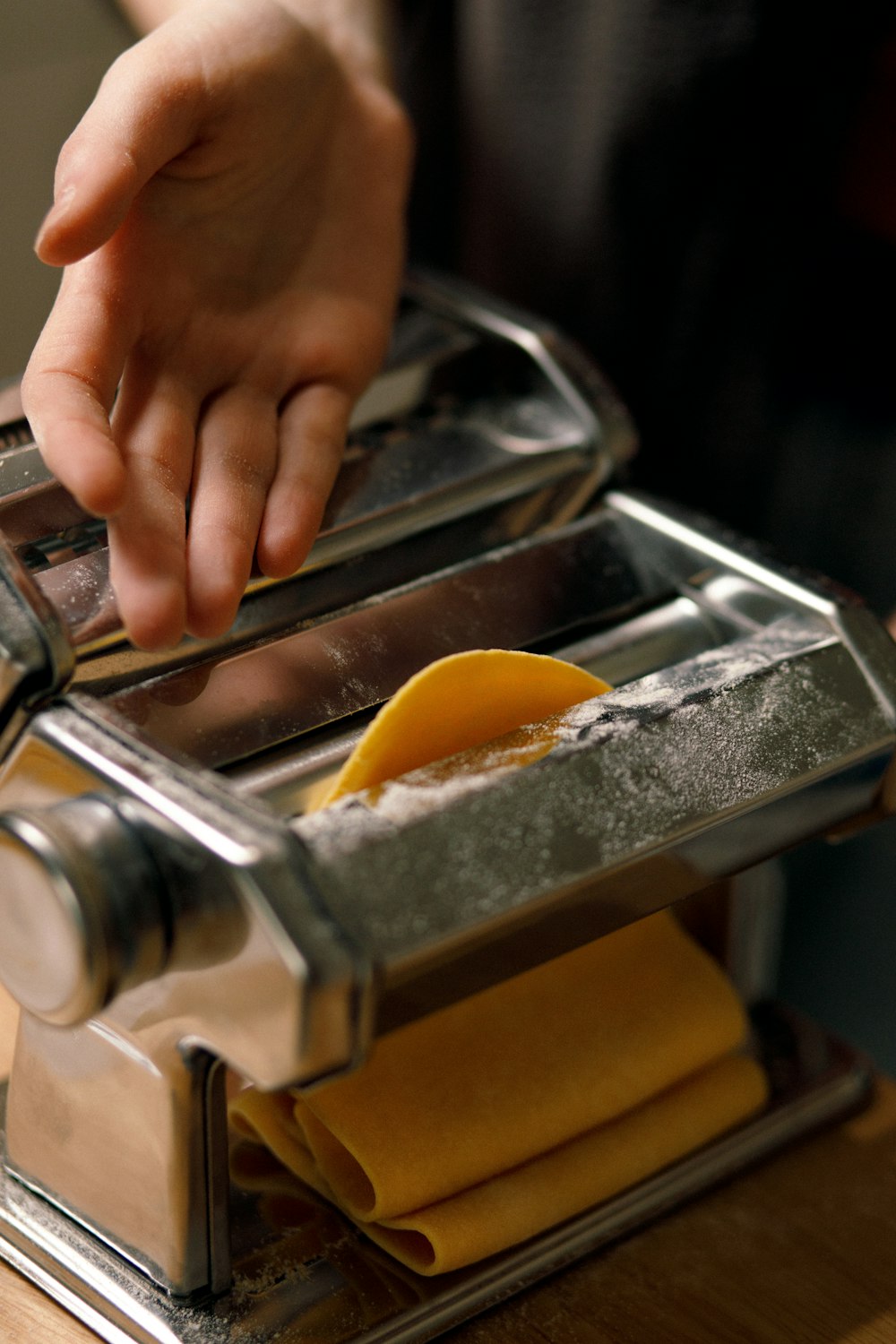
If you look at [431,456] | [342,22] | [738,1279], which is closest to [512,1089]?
[738,1279]

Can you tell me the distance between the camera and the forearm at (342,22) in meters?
0.71

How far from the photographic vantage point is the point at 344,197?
0.67 meters

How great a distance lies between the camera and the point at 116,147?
49cm

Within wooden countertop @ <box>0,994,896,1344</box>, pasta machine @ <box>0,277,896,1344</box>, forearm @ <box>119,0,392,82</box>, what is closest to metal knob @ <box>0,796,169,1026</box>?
pasta machine @ <box>0,277,896,1344</box>

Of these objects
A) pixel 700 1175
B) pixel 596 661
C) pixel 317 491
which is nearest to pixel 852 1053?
pixel 700 1175

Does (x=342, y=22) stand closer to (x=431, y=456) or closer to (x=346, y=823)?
(x=431, y=456)

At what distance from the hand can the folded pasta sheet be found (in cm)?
10

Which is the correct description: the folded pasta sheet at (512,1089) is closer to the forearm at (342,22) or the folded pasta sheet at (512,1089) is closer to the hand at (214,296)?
the hand at (214,296)

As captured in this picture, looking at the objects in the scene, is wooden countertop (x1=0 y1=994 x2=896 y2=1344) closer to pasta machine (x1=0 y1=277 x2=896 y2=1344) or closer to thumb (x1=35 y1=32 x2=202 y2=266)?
pasta machine (x1=0 y1=277 x2=896 y2=1344)

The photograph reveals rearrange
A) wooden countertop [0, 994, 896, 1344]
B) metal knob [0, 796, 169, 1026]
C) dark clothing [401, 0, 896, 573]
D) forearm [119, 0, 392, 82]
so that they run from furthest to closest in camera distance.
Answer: dark clothing [401, 0, 896, 573]
forearm [119, 0, 392, 82]
wooden countertop [0, 994, 896, 1344]
metal knob [0, 796, 169, 1026]

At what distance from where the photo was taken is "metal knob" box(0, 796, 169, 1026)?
0.38 metres

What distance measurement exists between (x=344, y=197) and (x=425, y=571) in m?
0.22

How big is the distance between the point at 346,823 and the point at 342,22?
50cm

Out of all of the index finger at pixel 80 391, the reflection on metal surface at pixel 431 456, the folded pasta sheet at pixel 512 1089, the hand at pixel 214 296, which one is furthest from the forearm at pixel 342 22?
the folded pasta sheet at pixel 512 1089
